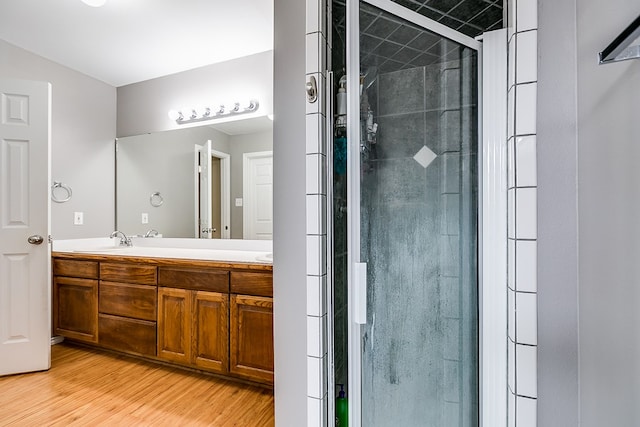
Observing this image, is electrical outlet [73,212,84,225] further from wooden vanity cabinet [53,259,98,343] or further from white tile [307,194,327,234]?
white tile [307,194,327,234]

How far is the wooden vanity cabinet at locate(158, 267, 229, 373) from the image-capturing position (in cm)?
188

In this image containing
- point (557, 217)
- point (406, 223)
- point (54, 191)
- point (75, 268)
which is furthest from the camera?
point (54, 191)

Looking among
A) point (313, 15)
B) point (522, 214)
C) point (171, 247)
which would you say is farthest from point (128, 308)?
point (522, 214)

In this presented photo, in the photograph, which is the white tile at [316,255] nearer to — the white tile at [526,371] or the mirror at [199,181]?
the white tile at [526,371]

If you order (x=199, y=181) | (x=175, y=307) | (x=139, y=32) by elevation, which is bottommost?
(x=175, y=307)

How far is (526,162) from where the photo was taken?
0.90 metres

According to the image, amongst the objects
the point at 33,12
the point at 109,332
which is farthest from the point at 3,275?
the point at 33,12

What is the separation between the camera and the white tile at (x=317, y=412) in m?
1.08

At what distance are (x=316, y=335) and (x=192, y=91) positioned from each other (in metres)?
2.46

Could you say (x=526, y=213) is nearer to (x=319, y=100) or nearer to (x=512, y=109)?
(x=512, y=109)

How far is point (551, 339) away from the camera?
87 centimetres

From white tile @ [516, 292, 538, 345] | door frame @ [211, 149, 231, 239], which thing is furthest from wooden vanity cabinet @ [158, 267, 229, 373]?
white tile @ [516, 292, 538, 345]

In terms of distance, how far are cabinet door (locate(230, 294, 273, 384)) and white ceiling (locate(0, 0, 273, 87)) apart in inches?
70.3

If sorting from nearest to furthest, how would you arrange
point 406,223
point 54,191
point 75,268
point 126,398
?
point 406,223 → point 126,398 → point 75,268 → point 54,191
